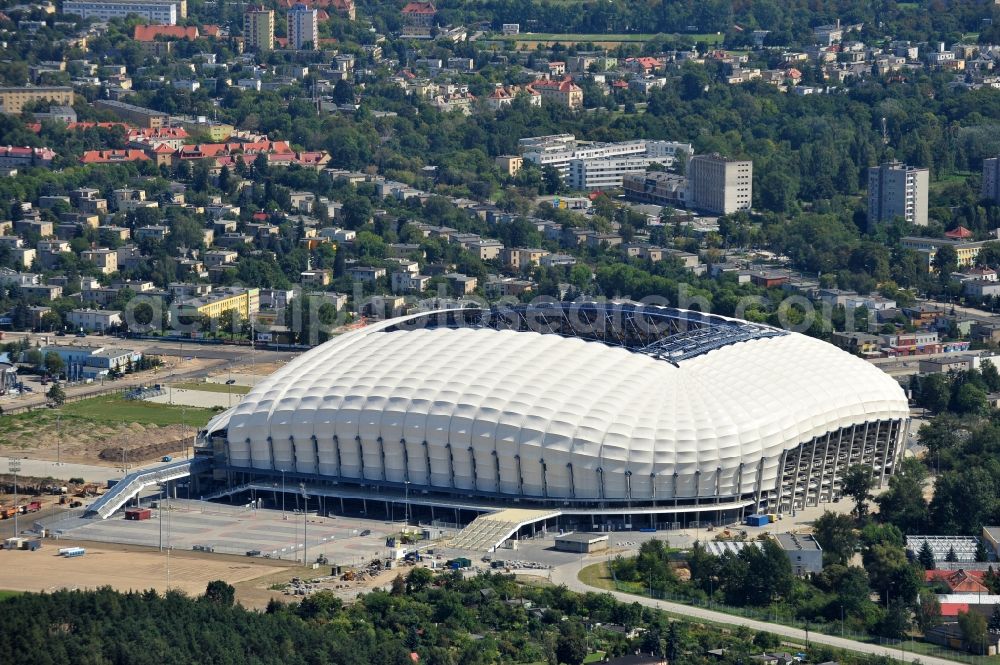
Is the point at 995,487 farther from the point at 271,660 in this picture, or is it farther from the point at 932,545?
the point at 271,660

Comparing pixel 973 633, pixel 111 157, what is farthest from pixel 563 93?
pixel 973 633

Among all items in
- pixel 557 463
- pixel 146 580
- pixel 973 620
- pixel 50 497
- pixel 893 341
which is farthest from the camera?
pixel 893 341

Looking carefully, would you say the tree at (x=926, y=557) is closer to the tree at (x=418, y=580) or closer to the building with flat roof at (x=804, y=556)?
the building with flat roof at (x=804, y=556)

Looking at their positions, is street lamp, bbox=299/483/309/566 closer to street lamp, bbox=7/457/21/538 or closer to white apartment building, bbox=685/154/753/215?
street lamp, bbox=7/457/21/538

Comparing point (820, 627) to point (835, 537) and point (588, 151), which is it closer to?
point (835, 537)

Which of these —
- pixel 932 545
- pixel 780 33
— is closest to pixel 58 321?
pixel 932 545

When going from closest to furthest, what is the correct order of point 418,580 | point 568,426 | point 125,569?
point 418,580, point 125,569, point 568,426
